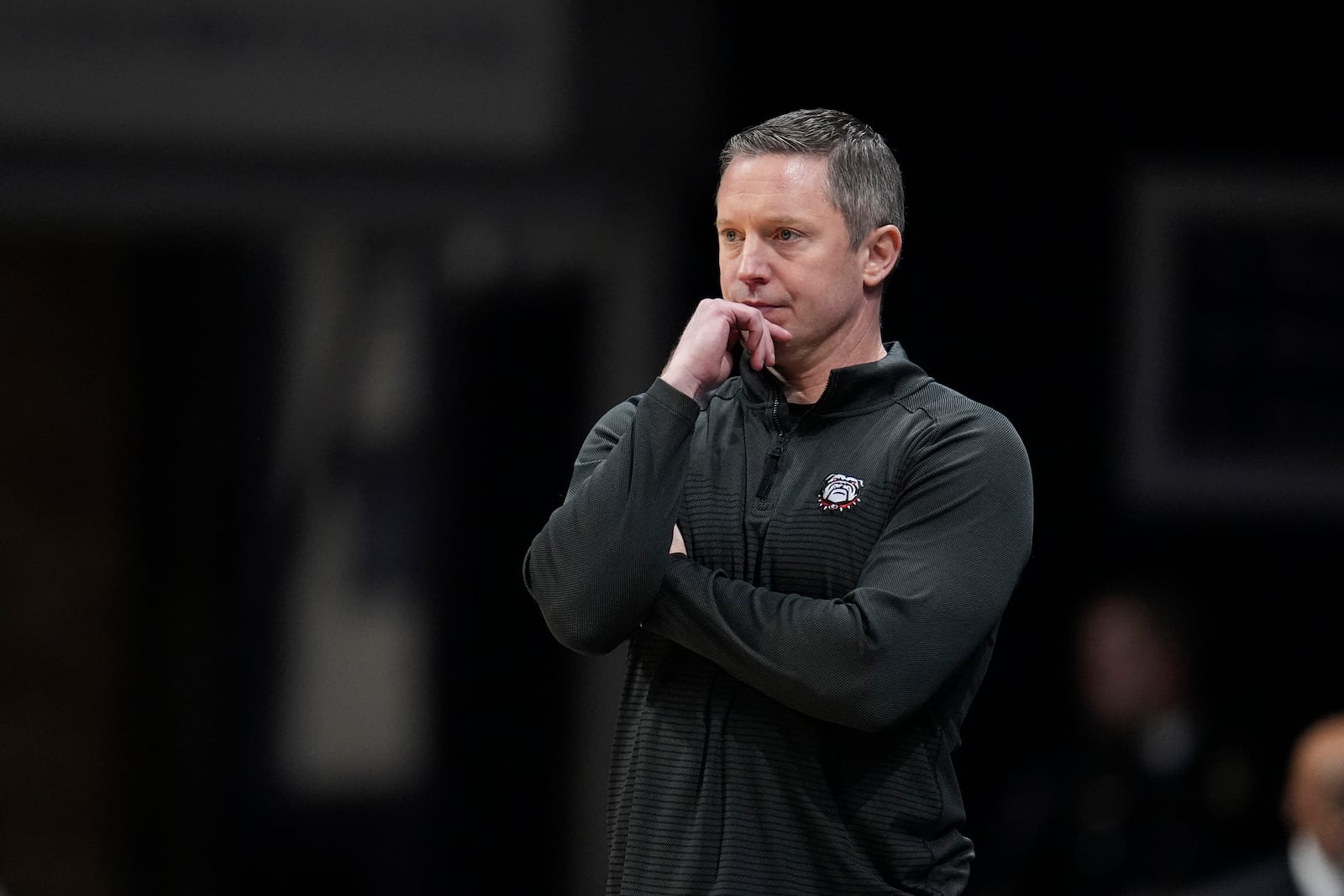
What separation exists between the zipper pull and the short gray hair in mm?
241

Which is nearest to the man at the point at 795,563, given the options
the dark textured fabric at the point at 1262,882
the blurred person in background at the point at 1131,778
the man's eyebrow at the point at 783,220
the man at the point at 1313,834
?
the man's eyebrow at the point at 783,220

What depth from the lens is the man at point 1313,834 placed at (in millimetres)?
4688

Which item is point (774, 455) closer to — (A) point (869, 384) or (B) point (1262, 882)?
(A) point (869, 384)

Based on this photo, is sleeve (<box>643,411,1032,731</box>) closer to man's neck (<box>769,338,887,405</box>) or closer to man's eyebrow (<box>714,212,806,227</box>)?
man's neck (<box>769,338,887,405</box>)

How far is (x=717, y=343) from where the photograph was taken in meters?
2.00

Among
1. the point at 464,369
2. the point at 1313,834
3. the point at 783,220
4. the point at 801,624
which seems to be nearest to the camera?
the point at 801,624

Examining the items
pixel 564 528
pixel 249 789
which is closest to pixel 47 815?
pixel 249 789

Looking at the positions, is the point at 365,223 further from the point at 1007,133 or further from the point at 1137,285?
the point at 1137,285

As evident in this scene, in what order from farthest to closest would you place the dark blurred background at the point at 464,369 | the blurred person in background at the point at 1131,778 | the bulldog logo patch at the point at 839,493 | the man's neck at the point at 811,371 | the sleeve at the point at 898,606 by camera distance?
the dark blurred background at the point at 464,369 < the blurred person in background at the point at 1131,778 < the man's neck at the point at 811,371 < the bulldog logo patch at the point at 839,493 < the sleeve at the point at 898,606

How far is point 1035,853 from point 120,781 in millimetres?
2812

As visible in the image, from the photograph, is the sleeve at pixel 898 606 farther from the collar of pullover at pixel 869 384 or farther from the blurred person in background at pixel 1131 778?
the blurred person in background at pixel 1131 778

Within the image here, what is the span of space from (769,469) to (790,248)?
25 centimetres

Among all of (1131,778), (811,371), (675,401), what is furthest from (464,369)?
(675,401)

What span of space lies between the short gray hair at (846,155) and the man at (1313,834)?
3.13 metres
